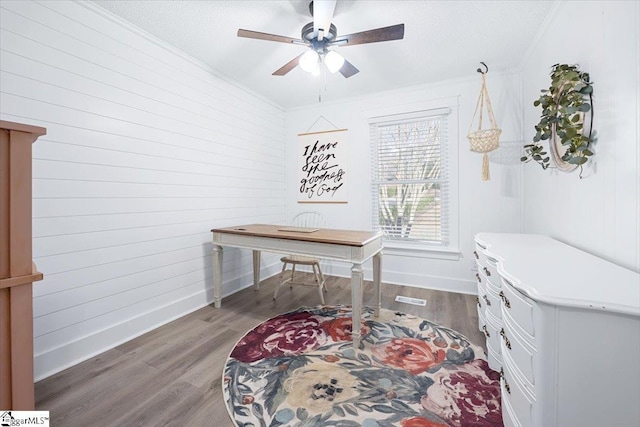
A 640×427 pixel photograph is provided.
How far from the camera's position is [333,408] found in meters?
1.46

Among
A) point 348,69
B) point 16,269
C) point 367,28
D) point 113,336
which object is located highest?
point 367,28

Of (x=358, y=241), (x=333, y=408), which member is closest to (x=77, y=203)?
(x=358, y=241)

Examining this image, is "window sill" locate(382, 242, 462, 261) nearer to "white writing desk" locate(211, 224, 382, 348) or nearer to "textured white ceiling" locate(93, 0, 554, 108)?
"white writing desk" locate(211, 224, 382, 348)

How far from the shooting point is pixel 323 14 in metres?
1.85

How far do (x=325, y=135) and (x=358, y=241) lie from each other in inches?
92.5

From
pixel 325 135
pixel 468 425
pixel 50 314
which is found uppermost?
pixel 325 135

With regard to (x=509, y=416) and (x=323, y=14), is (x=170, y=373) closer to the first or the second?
(x=509, y=416)

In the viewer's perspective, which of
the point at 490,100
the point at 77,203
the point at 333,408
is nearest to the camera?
the point at 333,408

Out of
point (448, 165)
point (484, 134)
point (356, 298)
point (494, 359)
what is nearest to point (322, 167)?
point (448, 165)

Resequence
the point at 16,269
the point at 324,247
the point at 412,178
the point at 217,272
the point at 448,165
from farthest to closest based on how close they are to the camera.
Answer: the point at 412,178, the point at 448,165, the point at 217,272, the point at 324,247, the point at 16,269

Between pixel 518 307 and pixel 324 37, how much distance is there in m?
2.19

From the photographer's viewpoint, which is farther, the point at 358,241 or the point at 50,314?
the point at 358,241

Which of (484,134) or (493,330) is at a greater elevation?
(484,134)

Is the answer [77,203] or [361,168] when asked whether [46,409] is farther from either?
[361,168]
